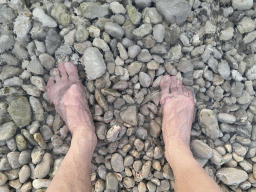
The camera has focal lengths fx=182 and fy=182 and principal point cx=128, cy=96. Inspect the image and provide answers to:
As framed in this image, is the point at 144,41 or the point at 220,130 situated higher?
the point at 144,41

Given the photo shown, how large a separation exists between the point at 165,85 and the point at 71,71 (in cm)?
85

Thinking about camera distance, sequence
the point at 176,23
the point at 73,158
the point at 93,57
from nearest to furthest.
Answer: the point at 73,158 → the point at 93,57 → the point at 176,23

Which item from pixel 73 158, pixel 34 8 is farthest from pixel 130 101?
pixel 34 8

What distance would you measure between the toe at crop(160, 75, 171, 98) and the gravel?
46mm

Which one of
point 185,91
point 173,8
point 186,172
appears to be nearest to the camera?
point 186,172

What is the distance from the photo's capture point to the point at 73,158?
1383mm

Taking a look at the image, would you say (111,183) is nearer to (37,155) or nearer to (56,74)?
(37,155)

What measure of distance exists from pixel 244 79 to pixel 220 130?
0.52 m

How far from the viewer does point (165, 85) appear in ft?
5.41

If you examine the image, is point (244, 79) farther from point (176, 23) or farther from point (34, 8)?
point (34, 8)

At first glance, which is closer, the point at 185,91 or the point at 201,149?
the point at 201,149

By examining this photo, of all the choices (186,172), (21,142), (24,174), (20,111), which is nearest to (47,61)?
(20,111)

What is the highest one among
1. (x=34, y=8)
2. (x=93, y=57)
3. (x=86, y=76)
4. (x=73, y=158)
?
(x=34, y=8)

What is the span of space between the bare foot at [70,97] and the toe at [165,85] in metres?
0.69
